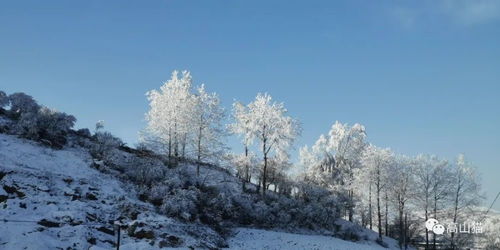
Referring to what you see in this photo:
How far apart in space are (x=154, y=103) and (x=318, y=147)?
24.4 meters

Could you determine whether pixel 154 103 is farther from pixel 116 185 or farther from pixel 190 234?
pixel 190 234

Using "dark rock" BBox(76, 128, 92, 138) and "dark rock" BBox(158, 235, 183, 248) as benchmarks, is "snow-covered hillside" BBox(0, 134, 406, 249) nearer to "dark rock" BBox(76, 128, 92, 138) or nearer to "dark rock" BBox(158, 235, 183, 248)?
"dark rock" BBox(158, 235, 183, 248)

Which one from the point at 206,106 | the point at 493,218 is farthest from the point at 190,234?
the point at 493,218

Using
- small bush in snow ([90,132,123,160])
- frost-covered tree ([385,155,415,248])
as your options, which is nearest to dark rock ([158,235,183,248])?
small bush in snow ([90,132,123,160])

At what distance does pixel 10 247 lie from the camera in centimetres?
1795

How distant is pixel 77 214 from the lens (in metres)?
22.8

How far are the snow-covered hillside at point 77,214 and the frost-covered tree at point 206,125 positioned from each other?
12.6m

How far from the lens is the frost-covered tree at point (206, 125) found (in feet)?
146

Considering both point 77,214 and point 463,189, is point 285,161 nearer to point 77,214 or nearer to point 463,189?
point 463,189

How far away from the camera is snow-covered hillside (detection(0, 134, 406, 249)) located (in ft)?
66.6

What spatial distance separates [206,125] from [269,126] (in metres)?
6.60

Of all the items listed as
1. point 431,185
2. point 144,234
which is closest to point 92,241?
point 144,234

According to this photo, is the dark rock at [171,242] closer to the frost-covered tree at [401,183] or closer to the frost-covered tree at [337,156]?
the frost-covered tree at [401,183]

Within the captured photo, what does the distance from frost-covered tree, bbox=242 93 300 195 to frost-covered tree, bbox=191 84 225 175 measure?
12.3 feet
